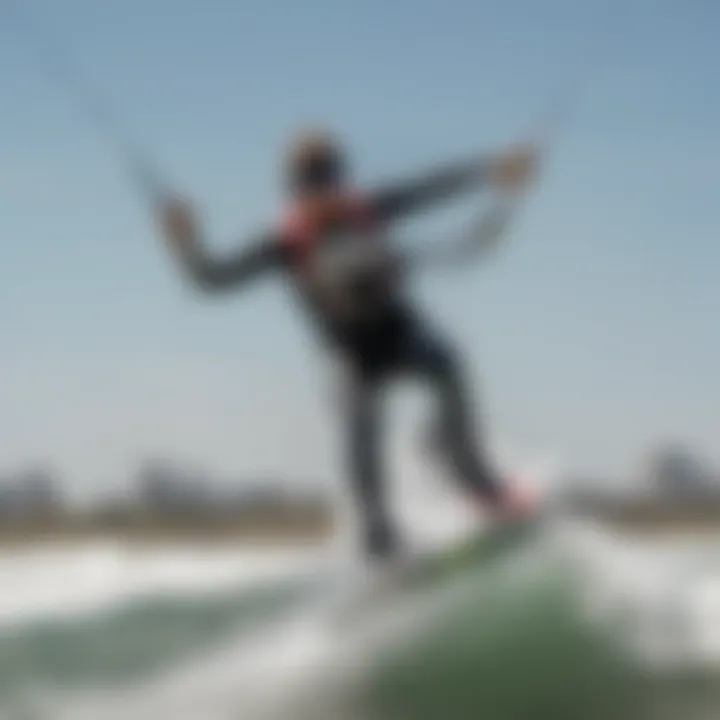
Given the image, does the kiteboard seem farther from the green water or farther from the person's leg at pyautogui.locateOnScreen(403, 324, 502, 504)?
the person's leg at pyautogui.locateOnScreen(403, 324, 502, 504)

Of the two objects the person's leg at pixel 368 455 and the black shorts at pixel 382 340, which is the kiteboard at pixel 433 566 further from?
the black shorts at pixel 382 340

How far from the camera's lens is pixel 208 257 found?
2844 millimetres

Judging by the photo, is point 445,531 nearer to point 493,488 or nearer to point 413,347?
point 493,488

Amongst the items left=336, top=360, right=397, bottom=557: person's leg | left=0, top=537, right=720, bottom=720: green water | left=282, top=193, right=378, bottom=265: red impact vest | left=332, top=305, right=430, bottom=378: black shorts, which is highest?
left=282, top=193, right=378, bottom=265: red impact vest

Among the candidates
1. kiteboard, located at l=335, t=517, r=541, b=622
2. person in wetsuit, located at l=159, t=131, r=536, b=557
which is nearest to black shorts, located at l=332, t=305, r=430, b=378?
person in wetsuit, located at l=159, t=131, r=536, b=557

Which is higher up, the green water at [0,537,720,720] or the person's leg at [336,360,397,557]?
the person's leg at [336,360,397,557]

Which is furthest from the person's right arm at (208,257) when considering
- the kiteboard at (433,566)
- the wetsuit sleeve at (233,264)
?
the kiteboard at (433,566)

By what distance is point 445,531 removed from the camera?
297 centimetres

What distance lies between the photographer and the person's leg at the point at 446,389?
2910 millimetres

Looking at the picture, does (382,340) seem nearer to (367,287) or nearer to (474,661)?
(367,287)

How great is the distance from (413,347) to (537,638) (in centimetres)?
62

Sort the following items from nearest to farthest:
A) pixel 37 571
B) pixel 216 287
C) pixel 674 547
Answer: pixel 216 287 < pixel 674 547 < pixel 37 571

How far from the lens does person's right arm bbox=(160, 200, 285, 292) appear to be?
2.83 m

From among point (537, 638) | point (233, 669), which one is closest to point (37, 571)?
point (233, 669)
